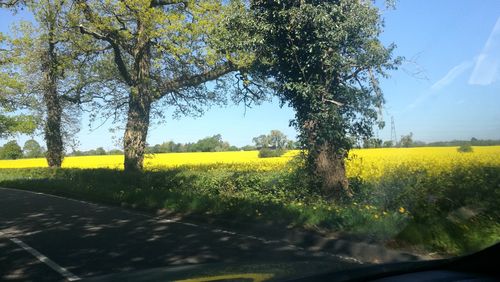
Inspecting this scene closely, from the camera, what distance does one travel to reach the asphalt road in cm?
699

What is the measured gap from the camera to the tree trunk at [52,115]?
1128 inches

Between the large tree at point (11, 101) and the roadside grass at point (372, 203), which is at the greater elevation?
the large tree at point (11, 101)

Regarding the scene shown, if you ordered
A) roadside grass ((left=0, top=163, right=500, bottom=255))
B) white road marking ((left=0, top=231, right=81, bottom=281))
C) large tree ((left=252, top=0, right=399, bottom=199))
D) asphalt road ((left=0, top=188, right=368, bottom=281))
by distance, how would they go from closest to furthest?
white road marking ((left=0, top=231, right=81, bottom=281)) < asphalt road ((left=0, top=188, right=368, bottom=281)) < roadside grass ((left=0, top=163, right=500, bottom=255)) < large tree ((left=252, top=0, right=399, bottom=199))

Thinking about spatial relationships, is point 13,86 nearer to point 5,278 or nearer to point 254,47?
point 254,47

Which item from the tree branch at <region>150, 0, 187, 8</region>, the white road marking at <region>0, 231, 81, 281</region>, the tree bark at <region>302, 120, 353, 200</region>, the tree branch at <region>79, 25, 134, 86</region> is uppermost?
the tree branch at <region>150, 0, 187, 8</region>

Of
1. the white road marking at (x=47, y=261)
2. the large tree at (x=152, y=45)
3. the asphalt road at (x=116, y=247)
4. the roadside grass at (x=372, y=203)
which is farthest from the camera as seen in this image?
the large tree at (x=152, y=45)

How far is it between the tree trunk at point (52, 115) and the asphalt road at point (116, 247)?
18.1 meters

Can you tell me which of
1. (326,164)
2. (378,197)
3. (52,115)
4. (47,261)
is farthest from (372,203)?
(52,115)

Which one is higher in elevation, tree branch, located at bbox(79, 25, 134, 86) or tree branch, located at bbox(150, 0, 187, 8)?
tree branch, located at bbox(150, 0, 187, 8)

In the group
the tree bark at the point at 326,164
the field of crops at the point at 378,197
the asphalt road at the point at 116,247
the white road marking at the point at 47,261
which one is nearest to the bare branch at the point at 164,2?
the field of crops at the point at 378,197

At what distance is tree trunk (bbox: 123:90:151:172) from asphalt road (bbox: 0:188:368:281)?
27.7ft

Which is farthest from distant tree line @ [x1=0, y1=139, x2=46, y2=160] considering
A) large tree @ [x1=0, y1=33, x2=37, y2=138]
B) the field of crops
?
the field of crops

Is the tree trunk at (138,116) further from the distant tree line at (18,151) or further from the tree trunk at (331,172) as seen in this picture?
the distant tree line at (18,151)

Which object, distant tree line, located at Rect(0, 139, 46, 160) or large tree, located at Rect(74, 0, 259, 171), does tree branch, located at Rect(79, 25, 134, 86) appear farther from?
distant tree line, located at Rect(0, 139, 46, 160)
